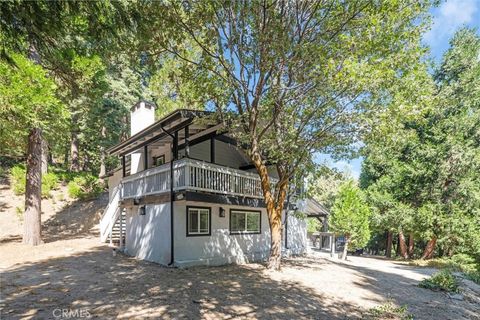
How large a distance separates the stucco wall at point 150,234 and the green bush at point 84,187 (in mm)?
10741

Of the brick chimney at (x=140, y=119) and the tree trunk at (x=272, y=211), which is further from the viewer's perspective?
the brick chimney at (x=140, y=119)

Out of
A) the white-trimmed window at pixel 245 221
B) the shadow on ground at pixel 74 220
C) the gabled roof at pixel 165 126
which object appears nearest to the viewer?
the gabled roof at pixel 165 126

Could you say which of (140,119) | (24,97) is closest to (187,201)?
(24,97)

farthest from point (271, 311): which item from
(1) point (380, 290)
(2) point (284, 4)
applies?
(2) point (284, 4)

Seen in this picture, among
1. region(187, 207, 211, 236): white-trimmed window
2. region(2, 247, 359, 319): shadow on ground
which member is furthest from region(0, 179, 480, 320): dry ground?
region(187, 207, 211, 236): white-trimmed window

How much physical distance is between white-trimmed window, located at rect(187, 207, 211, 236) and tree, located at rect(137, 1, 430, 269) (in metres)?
2.77

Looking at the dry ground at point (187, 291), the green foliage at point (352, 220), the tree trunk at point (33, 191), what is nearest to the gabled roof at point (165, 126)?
the tree trunk at point (33, 191)

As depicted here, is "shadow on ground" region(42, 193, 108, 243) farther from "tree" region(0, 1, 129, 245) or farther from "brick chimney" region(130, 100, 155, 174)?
"brick chimney" region(130, 100, 155, 174)

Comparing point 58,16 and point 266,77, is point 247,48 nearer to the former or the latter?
point 266,77

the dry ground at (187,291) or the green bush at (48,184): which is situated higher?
the green bush at (48,184)

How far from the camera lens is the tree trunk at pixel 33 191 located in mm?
12555

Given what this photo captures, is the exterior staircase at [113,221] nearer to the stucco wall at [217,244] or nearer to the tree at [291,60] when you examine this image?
the stucco wall at [217,244]

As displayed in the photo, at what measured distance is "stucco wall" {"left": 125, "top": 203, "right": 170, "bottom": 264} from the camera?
1069cm

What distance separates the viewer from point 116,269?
944cm
